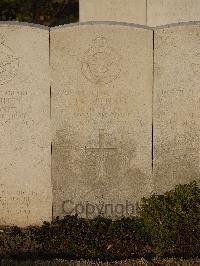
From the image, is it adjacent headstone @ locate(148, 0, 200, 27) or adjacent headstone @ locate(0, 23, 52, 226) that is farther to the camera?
adjacent headstone @ locate(148, 0, 200, 27)

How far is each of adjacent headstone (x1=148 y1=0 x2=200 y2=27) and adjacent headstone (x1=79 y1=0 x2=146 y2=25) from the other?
190 millimetres

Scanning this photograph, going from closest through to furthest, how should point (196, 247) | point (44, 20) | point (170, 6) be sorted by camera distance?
point (196, 247), point (170, 6), point (44, 20)

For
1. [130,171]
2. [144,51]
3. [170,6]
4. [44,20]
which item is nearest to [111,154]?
[130,171]

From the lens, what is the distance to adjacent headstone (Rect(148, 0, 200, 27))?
8164 millimetres

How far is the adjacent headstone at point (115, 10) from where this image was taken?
342 inches

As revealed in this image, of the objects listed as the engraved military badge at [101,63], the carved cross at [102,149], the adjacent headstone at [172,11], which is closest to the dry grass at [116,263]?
the carved cross at [102,149]

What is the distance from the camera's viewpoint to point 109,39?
535cm

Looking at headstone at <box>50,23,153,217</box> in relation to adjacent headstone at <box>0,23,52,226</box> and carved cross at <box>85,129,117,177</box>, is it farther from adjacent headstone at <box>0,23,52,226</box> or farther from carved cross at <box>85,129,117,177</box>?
adjacent headstone at <box>0,23,52,226</box>

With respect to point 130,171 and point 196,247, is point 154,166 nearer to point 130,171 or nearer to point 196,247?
point 130,171

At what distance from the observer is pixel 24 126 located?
Answer: 5559mm

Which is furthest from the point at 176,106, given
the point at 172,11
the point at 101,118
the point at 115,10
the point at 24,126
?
the point at 115,10

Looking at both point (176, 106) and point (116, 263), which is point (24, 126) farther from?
point (116, 263)

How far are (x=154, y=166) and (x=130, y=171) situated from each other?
26 cm

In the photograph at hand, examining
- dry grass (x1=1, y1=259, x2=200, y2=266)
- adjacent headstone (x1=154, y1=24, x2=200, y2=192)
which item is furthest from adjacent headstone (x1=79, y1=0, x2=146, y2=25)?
dry grass (x1=1, y1=259, x2=200, y2=266)
